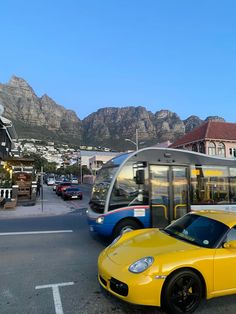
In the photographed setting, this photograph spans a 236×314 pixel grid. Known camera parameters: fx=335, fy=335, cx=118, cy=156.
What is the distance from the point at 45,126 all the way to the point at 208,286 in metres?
163

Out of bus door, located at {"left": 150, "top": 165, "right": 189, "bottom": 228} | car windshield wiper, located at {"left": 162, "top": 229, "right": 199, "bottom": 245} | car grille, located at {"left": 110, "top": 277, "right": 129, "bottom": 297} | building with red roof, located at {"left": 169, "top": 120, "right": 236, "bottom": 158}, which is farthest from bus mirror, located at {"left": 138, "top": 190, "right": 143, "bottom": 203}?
building with red roof, located at {"left": 169, "top": 120, "right": 236, "bottom": 158}

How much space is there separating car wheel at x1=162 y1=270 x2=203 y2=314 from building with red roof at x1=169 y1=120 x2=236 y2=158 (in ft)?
155

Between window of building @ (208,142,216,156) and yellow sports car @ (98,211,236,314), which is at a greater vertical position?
window of building @ (208,142,216,156)

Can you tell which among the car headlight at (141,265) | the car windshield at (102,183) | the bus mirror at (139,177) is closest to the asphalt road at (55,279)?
the car headlight at (141,265)

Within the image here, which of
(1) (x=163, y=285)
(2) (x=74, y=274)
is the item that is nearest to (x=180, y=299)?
(1) (x=163, y=285)

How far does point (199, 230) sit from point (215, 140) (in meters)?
47.7

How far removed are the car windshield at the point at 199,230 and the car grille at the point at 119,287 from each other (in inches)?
53.5

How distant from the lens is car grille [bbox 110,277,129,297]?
441cm

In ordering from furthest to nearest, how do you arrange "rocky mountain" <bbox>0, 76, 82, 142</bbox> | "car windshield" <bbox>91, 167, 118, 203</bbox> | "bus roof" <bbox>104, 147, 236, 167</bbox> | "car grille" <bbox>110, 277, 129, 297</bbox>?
"rocky mountain" <bbox>0, 76, 82, 142</bbox>, "bus roof" <bbox>104, 147, 236, 167</bbox>, "car windshield" <bbox>91, 167, 118, 203</bbox>, "car grille" <bbox>110, 277, 129, 297</bbox>

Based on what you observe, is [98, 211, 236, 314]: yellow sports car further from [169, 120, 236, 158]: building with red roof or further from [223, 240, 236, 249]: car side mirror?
[169, 120, 236, 158]: building with red roof

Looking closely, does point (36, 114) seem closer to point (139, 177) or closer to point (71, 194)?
point (71, 194)

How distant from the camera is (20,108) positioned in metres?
160

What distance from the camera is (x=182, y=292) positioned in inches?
182

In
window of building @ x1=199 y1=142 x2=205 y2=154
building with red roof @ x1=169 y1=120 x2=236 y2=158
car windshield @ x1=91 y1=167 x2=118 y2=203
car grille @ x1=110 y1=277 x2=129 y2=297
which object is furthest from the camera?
window of building @ x1=199 y1=142 x2=205 y2=154
